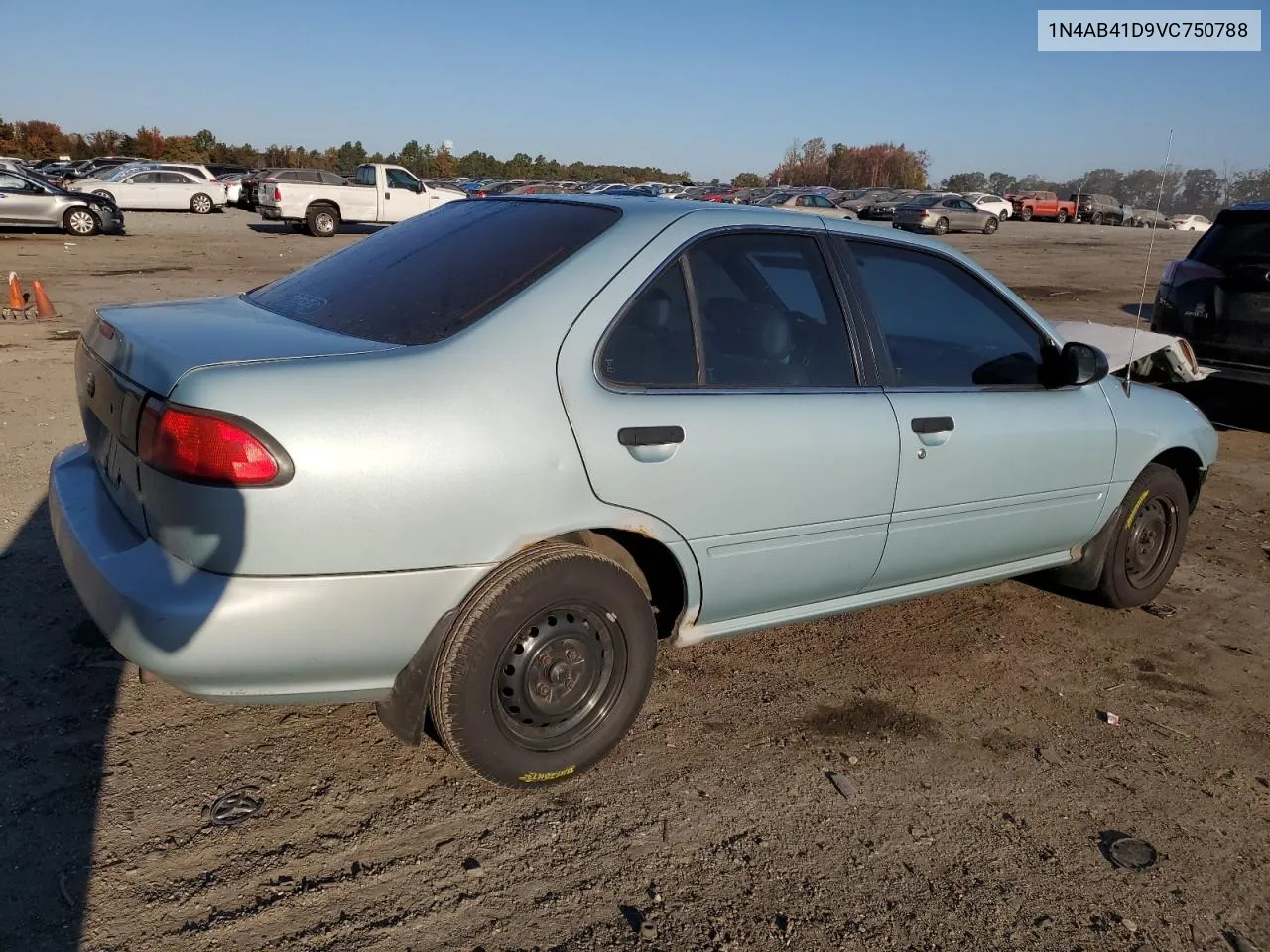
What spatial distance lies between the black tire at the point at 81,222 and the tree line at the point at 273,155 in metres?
29.5

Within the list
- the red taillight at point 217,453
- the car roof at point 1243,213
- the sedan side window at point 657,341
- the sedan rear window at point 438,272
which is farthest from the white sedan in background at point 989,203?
the red taillight at point 217,453

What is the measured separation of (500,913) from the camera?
246 cm

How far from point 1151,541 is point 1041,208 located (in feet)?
172

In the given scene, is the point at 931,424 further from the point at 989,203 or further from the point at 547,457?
the point at 989,203

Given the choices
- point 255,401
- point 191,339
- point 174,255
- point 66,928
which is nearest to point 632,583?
point 255,401

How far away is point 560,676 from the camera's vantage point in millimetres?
2922

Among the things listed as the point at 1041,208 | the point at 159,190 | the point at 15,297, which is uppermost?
the point at 1041,208

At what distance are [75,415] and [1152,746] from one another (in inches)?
263

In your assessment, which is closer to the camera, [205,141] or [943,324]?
[943,324]

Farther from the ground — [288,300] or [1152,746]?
[288,300]

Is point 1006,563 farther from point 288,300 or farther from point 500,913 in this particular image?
point 288,300

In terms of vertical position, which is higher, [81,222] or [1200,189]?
[81,222]

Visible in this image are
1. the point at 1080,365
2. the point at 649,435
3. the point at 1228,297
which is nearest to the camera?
the point at 649,435

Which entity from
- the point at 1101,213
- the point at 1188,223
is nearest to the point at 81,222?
the point at 1101,213
